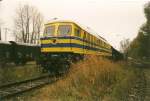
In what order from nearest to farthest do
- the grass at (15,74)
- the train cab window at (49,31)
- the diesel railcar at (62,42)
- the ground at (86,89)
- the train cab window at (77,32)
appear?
1. the ground at (86,89)
2. the grass at (15,74)
3. the diesel railcar at (62,42)
4. the train cab window at (77,32)
5. the train cab window at (49,31)

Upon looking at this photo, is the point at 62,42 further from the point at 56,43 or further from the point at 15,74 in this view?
the point at 15,74

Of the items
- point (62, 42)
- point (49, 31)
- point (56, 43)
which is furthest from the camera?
point (49, 31)

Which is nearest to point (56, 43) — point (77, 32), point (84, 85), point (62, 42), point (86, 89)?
point (62, 42)

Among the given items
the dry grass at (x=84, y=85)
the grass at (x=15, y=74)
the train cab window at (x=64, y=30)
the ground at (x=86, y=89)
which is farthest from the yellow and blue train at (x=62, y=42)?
the ground at (x=86, y=89)

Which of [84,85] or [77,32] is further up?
[77,32]

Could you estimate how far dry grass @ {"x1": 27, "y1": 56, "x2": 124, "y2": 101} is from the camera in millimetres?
11914

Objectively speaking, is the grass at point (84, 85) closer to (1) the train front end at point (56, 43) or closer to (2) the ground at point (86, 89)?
(2) the ground at point (86, 89)

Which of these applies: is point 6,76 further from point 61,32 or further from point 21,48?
point 21,48

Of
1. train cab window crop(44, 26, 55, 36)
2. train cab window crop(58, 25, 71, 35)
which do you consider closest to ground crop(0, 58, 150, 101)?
train cab window crop(58, 25, 71, 35)

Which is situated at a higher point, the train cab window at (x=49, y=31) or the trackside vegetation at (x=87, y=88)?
the train cab window at (x=49, y=31)

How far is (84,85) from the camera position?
1352cm

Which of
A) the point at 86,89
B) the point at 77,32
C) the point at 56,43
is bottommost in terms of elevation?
the point at 86,89

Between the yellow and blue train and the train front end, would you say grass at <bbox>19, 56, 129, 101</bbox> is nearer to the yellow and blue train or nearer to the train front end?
the yellow and blue train

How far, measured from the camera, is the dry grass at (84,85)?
1191cm
